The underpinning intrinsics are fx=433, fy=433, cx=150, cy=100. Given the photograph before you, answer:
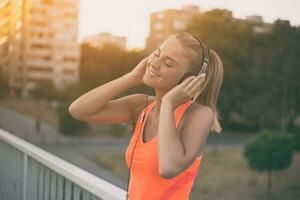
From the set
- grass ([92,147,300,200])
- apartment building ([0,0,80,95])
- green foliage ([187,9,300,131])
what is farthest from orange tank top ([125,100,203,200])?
grass ([92,147,300,200])

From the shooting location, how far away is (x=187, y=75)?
50 cm

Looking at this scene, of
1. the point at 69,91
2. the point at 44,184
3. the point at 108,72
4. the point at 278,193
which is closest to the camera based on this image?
the point at 44,184

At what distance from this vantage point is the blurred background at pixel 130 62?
578 cm

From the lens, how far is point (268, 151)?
30.6ft

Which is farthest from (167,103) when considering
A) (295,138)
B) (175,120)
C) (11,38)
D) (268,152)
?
(268,152)

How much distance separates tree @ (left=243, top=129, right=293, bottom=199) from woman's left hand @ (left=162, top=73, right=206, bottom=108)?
7.76 meters

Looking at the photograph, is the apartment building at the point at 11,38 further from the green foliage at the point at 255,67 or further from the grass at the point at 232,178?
the grass at the point at 232,178

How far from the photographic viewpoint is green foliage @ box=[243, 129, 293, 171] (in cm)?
820

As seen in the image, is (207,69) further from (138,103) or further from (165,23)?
(165,23)

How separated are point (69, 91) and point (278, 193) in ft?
21.3

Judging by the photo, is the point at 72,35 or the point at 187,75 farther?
the point at 72,35

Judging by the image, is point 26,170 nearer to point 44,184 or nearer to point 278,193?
point 44,184

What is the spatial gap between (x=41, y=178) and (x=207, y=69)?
856 millimetres

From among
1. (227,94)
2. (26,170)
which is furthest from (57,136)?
(26,170)
